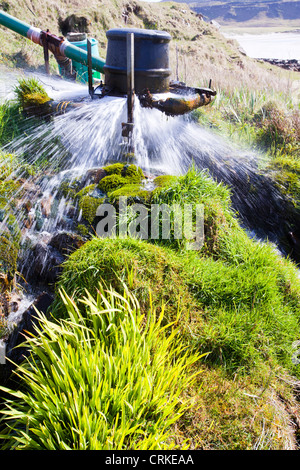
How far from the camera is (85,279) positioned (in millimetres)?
3627

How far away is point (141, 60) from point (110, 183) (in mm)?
2828

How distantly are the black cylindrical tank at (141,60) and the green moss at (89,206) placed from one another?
295cm

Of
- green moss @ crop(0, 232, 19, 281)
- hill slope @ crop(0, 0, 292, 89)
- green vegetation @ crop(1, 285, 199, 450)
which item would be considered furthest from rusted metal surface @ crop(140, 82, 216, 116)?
green vegetation @ crop(1, 285, 199, 450)

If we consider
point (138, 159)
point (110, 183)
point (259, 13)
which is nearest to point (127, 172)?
point (110, 183)

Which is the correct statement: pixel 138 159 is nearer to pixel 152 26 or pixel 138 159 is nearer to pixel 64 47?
pixel 64 47

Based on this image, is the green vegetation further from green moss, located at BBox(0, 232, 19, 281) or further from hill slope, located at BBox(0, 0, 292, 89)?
hill slope, located at BBox(0, 0, 292, 89)

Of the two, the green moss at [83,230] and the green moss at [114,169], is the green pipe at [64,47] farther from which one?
the green moss at [83,230]

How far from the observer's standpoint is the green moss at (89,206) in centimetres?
457

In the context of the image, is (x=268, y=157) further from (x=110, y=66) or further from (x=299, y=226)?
(x=110, y=66)

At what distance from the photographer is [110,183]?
494 cm

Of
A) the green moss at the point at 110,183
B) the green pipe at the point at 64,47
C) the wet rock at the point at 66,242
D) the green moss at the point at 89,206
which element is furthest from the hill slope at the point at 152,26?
the wet rock at the point at 66,242

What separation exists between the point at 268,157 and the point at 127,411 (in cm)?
578

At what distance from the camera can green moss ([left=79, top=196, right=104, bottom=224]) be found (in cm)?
457
